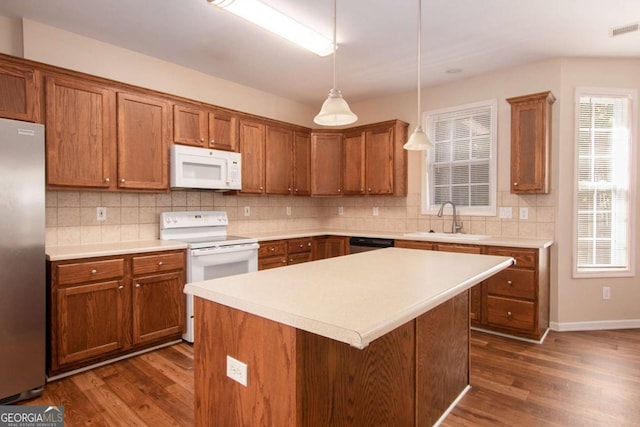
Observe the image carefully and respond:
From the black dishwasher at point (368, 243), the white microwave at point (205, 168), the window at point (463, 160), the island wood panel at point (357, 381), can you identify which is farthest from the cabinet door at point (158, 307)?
the window at point (463, 160)

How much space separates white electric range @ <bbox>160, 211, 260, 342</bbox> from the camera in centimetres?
313

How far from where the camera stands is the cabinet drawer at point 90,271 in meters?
2.45

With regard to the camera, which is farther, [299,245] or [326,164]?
[326,164]

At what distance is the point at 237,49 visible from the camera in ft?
10.7

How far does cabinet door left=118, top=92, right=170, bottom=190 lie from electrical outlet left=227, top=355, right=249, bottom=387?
233 centimetres

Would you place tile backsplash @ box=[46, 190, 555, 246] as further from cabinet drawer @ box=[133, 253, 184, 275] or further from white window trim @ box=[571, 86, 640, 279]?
cabinet drawer @ box=[133, 253, 184, 275]

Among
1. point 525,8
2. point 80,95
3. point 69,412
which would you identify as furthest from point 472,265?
point 80,95

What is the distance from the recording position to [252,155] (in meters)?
4.06


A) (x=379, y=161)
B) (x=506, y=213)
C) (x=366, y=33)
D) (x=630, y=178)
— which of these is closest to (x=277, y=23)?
(x=366, y=33)

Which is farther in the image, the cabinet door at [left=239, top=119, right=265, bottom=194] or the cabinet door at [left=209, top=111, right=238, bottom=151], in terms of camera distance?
the cabinet door at [left=239, top=119, right=265, bottom=194]

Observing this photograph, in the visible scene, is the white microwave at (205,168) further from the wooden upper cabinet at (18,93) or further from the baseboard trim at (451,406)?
the baseboard trim at (451,406)

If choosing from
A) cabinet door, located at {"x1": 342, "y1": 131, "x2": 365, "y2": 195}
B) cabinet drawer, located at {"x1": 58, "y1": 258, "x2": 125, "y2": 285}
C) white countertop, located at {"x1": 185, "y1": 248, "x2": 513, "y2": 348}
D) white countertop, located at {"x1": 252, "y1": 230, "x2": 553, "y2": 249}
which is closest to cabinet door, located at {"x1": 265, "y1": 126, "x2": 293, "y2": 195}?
white countertop, located at {"x1": 252, "y1": 230, "x2": 553, "y2": 249}

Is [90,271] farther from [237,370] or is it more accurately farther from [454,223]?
[454,223]

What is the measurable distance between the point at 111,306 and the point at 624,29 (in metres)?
4.64
